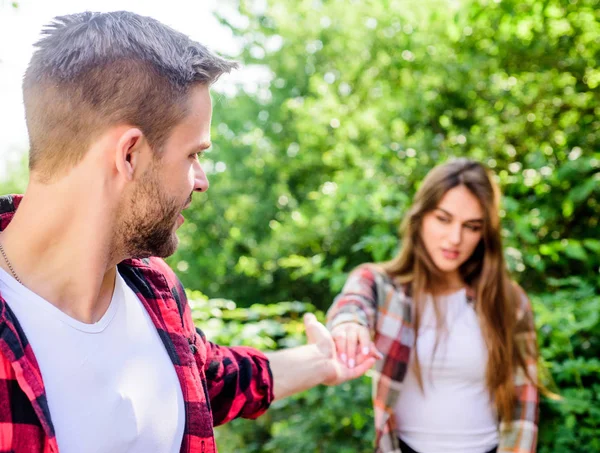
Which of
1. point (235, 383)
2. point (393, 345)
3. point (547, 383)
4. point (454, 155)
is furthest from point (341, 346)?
point (454, 155)

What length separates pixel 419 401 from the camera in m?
2.42

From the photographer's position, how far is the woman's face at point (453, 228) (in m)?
2.57

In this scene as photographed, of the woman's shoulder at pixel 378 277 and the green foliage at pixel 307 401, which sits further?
the green foliage at pixel 307 401

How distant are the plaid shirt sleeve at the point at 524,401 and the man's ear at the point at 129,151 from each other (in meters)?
1.85

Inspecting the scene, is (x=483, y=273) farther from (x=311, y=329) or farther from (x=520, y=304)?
(x=311, y=329)

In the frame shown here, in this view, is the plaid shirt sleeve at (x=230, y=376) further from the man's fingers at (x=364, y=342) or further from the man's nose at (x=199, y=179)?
the man's fingers at (x=364, y=342)

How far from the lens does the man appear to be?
1.14m

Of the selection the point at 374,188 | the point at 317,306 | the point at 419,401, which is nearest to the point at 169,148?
the point at 419,401

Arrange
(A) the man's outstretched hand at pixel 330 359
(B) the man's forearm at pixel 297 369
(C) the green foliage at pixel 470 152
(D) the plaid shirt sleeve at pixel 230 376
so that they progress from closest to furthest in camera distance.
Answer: (D) the plaid shirt sleeve at pixel 230 376
(B) the man's forearm at pixel 297 369
(A) the man's outstretched hand at pixel 330 359
(C) the green foliage at pixel 470 152

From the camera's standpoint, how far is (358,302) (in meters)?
2.42

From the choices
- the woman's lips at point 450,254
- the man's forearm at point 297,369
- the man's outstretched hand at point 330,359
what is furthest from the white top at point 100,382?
the woman's lips at point 450,254

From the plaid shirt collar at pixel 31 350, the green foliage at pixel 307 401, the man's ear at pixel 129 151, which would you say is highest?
the man's ear at pixel 129 151

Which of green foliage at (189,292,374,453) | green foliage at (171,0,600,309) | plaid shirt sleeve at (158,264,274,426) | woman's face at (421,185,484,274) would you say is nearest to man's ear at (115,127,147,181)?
plaid shirt sleeve at (158,264,274,426)

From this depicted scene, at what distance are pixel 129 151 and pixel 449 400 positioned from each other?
170 centimetres
